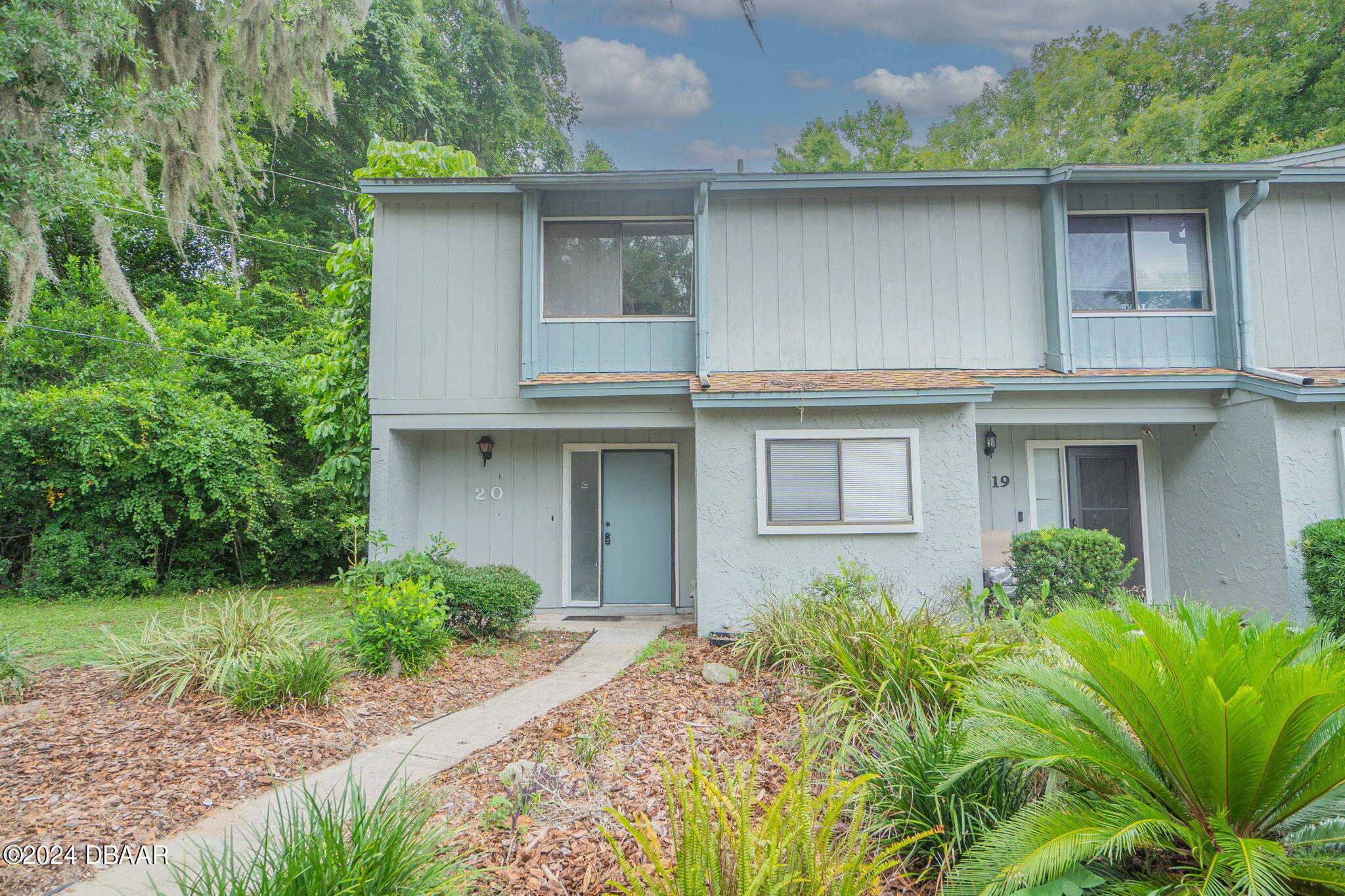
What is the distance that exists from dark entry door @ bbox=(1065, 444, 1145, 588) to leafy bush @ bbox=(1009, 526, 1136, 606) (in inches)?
73.9

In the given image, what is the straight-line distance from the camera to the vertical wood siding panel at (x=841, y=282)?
26.5 feet

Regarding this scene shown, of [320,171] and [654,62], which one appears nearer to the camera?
[654,62]

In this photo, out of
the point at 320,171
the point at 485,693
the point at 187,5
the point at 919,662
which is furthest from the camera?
the point at 320,171

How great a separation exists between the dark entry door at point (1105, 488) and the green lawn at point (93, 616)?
8.62 m

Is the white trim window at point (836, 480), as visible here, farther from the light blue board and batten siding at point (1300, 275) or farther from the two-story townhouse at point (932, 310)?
the light blue board and batten siding at point (1300, 275)

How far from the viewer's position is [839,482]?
6.90m

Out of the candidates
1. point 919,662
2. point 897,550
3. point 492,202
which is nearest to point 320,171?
point 492,202

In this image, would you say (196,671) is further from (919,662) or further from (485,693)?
(919,662)

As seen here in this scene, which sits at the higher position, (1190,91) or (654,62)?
(1190,91)

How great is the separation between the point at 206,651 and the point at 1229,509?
9846mm

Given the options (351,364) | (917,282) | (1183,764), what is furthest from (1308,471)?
(351,364)

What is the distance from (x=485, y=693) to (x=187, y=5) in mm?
8117

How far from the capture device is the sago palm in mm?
2012

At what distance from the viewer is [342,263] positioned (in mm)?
9312
